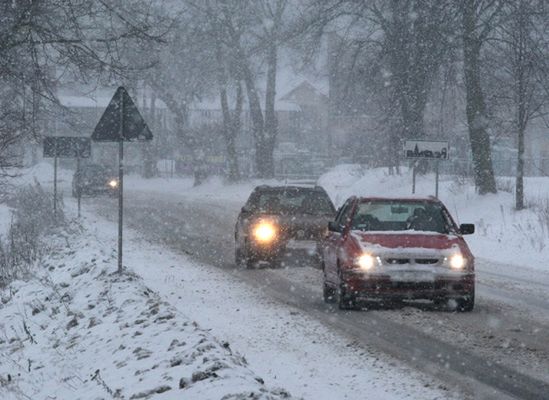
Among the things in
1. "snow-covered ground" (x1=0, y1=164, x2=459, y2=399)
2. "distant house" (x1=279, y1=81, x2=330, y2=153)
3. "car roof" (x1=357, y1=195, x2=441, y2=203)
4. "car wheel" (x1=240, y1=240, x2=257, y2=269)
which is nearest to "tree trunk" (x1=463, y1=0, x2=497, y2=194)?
"car wheel" (x1=240, y1=240, x2=257, y2=269)

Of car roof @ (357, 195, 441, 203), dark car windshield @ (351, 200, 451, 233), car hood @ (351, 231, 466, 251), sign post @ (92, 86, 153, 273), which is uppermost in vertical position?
sign post @ (92, 86, 153, 273)

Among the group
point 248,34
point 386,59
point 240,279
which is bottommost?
point 240,279

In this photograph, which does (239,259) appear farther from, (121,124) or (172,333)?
(172,333)

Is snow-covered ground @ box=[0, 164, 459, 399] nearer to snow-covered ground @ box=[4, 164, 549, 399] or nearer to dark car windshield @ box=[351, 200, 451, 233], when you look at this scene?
snow-covered ground @ box=[4, 164, 549, 399]

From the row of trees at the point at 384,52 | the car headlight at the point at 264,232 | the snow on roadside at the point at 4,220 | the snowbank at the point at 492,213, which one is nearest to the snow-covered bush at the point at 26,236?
the snow on roadside at the point at 4,220

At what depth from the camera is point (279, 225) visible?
1767 centimetres

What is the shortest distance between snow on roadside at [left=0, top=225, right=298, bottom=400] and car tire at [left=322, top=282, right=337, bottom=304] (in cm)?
261

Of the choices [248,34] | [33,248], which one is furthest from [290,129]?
[33,248]

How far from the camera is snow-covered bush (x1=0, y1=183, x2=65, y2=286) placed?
16969 millimetres

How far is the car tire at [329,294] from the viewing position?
44.1 ft

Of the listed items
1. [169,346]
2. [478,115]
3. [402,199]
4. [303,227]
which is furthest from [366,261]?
[478,115]

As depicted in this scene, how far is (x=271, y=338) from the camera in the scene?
1014 cm

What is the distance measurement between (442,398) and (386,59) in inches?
1050

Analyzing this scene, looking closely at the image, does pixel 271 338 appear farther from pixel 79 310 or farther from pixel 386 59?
pixel 386 59
